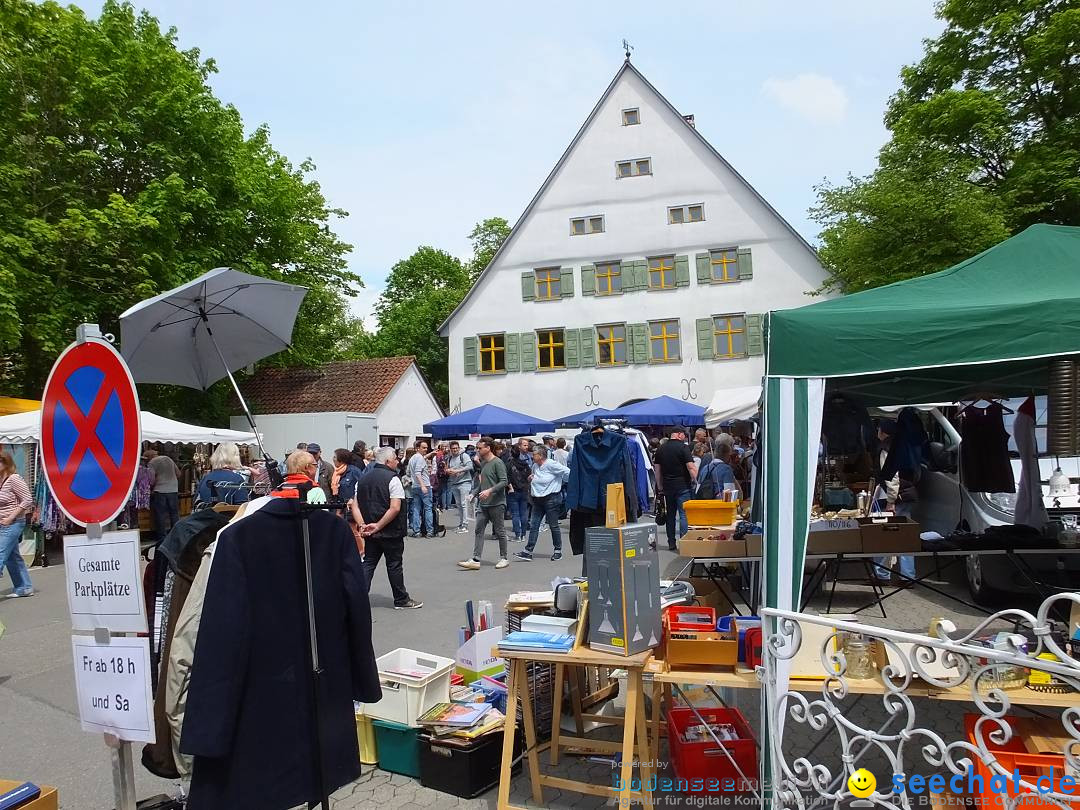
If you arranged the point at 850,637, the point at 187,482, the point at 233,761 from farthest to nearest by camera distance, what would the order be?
the point at 187,482 → the point at 850,637 → the point at 233,761

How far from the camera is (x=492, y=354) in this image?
2641 cm

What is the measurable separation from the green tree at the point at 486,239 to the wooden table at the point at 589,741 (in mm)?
48058

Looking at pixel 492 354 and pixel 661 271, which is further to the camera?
pixel 492 354

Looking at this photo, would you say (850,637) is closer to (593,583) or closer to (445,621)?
(593,583)

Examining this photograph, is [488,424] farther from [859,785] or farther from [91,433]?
[859,785]

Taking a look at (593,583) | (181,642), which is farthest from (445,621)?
(181,642)

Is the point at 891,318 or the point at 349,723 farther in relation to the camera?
the point at 891,318

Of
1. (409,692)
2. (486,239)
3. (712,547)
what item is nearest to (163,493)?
(409,692)

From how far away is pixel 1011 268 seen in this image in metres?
4.44

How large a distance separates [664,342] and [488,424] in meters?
9.20

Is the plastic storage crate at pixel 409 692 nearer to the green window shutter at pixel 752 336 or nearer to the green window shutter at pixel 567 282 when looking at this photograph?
the green window shutter at pixel 752 336

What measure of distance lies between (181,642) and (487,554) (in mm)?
9869

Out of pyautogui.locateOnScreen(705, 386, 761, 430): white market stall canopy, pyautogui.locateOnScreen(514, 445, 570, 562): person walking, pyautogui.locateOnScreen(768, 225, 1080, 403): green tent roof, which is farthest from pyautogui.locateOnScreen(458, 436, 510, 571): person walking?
pyautogui.locateOnScreen(768, 225, 1080, 403): green tent roof

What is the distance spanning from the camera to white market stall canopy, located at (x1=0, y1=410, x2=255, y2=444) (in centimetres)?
1313
